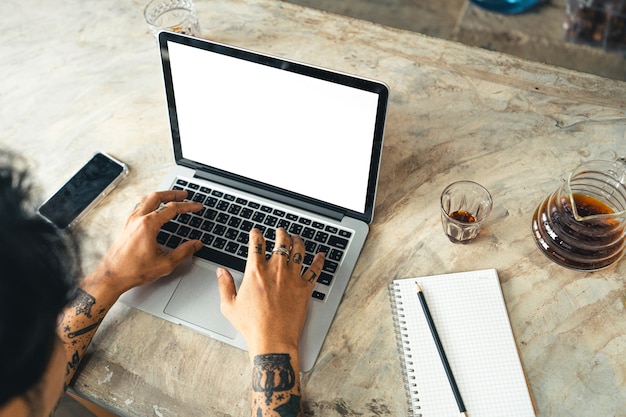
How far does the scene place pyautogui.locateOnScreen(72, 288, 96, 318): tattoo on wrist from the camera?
89 cm

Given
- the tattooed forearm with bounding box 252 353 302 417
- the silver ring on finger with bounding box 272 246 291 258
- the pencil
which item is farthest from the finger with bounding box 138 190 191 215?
the pencil

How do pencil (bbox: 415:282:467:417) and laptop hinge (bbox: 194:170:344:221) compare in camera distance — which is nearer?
pencil (bbox: 415:282:467:417)

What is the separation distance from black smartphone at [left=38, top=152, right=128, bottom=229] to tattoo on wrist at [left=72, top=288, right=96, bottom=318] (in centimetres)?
18

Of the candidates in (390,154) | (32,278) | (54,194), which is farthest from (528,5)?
(32,278)

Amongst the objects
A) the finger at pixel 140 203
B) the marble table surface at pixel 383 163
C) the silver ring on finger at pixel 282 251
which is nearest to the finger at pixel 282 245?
the silver ring on finger at pixel 282 251

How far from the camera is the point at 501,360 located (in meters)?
0.83

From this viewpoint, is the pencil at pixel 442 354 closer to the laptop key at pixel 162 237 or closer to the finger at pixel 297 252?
the finger at pixel 297 252

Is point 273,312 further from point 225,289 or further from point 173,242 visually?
point 173,242

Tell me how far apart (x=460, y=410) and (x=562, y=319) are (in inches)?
9.1

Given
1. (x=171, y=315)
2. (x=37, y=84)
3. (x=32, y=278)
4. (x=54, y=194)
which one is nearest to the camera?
(x=32, y=278)

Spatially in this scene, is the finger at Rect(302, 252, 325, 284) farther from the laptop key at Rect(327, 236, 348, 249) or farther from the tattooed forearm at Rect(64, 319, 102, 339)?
the tattooed forearm at Rect(64, 319, 102, 339)

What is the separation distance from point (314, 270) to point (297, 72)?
12.6 inches

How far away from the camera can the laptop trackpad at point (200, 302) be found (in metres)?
0.89

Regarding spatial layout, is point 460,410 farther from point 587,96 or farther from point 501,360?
point 587,96
